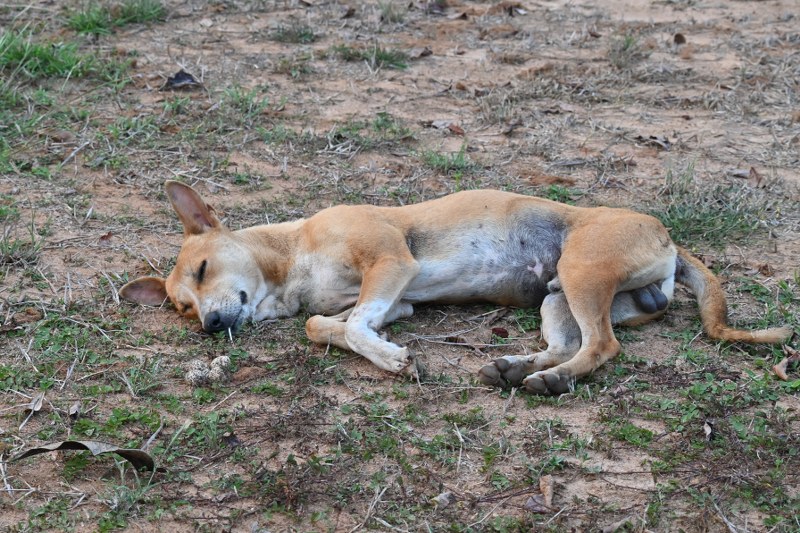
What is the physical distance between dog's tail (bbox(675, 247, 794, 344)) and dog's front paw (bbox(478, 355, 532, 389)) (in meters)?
1.29

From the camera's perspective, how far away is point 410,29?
11547 millimetres

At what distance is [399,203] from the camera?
7895mm

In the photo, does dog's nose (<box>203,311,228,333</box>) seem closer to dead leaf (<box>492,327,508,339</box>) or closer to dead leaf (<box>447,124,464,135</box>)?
dead leaf (<box>492,327,508,339</box>)

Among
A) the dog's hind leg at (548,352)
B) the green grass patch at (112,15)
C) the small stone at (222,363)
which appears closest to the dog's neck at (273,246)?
the small stone at (222,363)

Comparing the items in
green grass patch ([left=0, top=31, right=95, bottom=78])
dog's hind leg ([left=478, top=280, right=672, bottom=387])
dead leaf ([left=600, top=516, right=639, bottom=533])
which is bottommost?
dog's hind leg ([left=478, top=280, right=672, bottom=387])

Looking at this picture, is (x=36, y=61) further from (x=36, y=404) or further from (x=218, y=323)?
(x=36, y=404)

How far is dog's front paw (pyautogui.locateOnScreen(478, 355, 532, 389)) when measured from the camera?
5.47 m

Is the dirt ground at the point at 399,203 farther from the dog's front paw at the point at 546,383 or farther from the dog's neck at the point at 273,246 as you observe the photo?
the dog's neck at the point at 273,246

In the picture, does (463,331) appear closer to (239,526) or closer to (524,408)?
(524,408)

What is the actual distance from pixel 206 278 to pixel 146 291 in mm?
436

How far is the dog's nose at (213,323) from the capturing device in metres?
6.12

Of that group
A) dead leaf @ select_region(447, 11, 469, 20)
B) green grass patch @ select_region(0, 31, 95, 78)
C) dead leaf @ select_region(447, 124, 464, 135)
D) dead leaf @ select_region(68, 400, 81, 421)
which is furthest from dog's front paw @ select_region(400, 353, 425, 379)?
dead leaf @ select_region(447, 11, 469, 20)

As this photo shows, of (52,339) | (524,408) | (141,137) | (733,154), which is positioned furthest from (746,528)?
(141,137)

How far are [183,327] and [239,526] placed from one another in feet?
7.38
